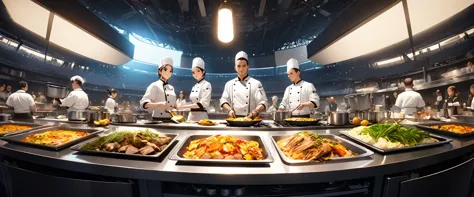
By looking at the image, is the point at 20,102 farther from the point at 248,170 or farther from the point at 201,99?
the point at 248,170

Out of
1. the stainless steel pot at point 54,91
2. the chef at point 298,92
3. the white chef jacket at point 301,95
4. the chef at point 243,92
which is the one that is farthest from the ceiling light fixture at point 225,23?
the stainless steel pot at point 54,91

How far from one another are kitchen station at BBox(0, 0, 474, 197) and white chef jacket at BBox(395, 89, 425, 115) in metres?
0.02

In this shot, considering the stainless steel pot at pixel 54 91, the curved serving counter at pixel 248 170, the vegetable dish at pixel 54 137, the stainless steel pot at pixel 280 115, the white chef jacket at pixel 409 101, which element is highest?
the stainless steel pot at pixel 54 91

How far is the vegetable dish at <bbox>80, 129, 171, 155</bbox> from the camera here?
3.47ft

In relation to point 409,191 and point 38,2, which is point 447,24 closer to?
point 409,191

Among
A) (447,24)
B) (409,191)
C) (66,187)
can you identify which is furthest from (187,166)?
(447,24)

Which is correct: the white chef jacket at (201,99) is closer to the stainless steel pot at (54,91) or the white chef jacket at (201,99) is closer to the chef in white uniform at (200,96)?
the chef in white uniform at (200,96)

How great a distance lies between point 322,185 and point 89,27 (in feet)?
13.2

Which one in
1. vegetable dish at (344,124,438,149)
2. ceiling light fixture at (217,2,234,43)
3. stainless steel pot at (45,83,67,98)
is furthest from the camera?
stainless steel pot at (45,83,67,98)

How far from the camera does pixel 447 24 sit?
2.63m

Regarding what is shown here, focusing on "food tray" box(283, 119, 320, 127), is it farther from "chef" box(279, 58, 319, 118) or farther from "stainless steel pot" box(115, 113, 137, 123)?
"stainless steel pot" box(115, 113, 137, 123)

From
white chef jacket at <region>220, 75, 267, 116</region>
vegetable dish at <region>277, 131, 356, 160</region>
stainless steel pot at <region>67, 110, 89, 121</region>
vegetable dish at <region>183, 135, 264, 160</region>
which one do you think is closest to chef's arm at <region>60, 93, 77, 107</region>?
stainless steel pot at <region>67, 110, 89, 121</region>

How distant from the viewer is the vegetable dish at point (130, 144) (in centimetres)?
106

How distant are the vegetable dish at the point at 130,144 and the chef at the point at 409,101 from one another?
13.9 feet
